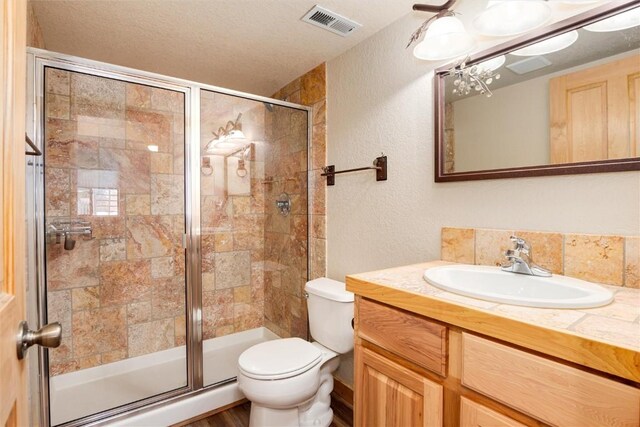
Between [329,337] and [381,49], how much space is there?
1657 millimetres

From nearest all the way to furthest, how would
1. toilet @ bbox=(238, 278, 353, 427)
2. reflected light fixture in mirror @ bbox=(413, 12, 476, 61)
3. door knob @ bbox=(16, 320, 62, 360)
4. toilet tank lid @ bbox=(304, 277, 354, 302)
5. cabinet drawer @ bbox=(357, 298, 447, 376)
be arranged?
1. door knob @ bbox=(16, 320, 62, 360)
2. cabinet drawer @ bbox=(357, 298, 447, 376)
3. reflected light fixture in mirror @ bbox=(413, 12, 476, 61)
4. toilet @ bbox=(238, 278, 353, 427)
5. toilet tank lid @ bbox=(304, 277, 354, 302)

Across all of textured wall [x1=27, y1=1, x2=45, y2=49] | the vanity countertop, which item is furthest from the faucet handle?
textured wall [x1=27, y1=1, x2=45, y2=49]

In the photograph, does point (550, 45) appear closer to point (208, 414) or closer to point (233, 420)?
point (233, 420)

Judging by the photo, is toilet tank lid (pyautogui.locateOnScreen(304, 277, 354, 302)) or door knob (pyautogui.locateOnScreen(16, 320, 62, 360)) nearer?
door knob (pyautogui.locateOnScreen(16, 320, 62, 360))

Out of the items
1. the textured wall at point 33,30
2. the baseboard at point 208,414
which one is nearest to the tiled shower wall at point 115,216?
the textured wall at point 33,30

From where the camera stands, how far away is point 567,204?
1.13 meters

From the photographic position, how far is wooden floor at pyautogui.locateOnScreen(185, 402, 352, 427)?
1811 mm

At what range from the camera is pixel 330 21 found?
1733mm

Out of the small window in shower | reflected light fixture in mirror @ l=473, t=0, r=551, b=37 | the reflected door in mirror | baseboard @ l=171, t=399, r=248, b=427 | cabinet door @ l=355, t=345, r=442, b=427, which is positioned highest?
reflected light fixture in mirror @ l=473, t=0, r=551, b=37

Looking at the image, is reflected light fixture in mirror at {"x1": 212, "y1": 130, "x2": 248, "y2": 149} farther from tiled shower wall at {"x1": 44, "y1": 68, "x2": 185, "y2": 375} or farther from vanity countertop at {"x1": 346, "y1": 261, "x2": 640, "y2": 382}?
vanity countertop at {"x1": 346, "y1": 261, "x2": 640, "y2": 382}

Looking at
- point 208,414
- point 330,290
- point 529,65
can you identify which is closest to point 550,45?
point 529,65

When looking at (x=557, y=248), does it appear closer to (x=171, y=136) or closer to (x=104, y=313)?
(x=171, y=136)

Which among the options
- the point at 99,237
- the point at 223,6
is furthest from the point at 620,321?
the point at 99,237

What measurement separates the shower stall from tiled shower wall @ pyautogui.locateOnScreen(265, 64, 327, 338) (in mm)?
15
